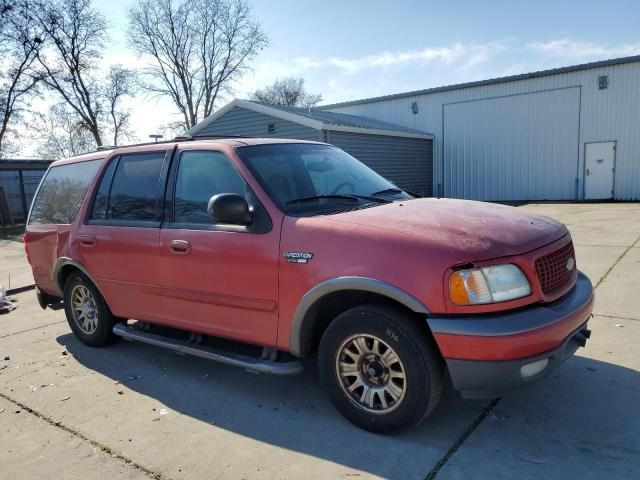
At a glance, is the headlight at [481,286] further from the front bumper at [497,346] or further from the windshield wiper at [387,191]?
the windshield wiper at [387,191]

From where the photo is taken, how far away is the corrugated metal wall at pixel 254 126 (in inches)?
648

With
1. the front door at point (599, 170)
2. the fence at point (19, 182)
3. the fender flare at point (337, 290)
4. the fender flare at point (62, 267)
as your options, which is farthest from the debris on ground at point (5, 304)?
the front door at point (599, 170)

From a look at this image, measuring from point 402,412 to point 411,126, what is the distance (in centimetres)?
2269

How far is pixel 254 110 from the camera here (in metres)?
17.8

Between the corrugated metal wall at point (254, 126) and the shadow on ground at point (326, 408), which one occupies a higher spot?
the corrugated metal wall at point (254, 126)

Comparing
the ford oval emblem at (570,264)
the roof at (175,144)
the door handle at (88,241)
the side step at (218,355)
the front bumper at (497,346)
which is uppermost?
the roof at (175,144)

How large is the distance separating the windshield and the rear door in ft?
3.13

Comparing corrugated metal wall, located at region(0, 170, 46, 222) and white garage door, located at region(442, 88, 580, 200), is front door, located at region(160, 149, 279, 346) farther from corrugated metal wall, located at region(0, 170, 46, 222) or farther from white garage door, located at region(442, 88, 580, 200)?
corrugated metal wall, located at region(0, 170, 46, 222)

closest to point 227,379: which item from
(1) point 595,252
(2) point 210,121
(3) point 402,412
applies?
(3) point 402,412

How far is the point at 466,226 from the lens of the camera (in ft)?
9.87

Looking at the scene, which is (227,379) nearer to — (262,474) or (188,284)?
(188,284)

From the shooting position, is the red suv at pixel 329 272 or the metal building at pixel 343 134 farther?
the metal building at pixel 343 134

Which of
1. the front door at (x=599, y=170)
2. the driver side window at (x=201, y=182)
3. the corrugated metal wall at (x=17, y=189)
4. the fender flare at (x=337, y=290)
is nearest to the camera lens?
the fender flare at (x=337, y=290)

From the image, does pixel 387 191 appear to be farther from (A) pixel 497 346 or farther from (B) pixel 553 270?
(A) pixel 497 346
